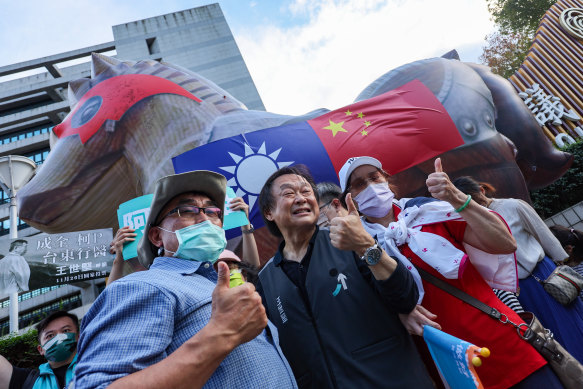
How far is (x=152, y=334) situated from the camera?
0.89m

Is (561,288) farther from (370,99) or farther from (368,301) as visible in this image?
(370,99)

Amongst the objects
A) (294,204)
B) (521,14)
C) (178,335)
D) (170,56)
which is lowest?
(178,335)

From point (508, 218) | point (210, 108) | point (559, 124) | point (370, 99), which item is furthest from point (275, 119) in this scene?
point (559, 124)

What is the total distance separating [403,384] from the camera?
125cm

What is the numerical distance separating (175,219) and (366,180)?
1047 mm

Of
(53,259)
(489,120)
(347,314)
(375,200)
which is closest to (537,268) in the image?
(375,200)

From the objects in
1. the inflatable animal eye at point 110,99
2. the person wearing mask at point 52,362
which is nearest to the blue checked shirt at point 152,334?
the person wearing mask at point 52,362

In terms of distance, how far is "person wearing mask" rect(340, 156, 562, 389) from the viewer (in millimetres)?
1373

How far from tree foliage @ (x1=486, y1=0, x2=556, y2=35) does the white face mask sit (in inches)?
747

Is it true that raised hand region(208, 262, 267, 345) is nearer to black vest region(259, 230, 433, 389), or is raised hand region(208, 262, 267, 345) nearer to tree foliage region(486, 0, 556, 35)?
black vest region(259, 230, 433, 389)

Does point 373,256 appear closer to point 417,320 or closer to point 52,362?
point 417,320

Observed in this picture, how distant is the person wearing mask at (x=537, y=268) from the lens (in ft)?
6.63

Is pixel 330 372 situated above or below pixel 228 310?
below

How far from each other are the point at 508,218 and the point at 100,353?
249 centimetres
